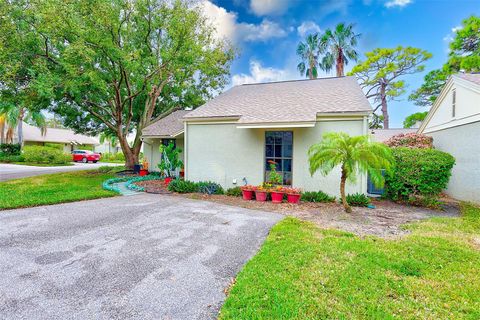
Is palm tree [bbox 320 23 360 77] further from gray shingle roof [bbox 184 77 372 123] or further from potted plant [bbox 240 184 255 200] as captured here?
potted plant [bbox 240 184 255 200]

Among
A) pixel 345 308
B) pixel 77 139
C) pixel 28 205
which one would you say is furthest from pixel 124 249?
pixel 77 139

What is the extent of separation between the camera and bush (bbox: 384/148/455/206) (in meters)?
7.46

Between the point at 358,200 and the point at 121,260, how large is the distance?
24.4 ft

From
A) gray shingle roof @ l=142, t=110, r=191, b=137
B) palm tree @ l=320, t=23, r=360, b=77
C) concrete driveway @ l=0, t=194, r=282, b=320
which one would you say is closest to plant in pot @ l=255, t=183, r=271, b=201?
concrete driveway @ l=0, t=194, r=282, b=320

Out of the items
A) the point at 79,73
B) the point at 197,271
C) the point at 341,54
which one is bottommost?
the point at 197,271

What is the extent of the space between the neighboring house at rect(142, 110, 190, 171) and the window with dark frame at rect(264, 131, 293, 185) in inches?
256

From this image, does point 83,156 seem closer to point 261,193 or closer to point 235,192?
point 235,192

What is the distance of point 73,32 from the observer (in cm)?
1032

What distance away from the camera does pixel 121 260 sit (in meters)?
3.70

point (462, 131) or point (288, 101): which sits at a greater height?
point (288, 101)

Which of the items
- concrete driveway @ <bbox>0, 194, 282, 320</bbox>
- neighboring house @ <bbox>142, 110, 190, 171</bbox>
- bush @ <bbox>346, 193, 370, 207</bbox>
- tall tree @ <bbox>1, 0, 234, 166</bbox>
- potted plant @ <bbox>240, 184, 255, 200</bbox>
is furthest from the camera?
neighboring house @ <bbox>142, 110, 190, 171</bbox>

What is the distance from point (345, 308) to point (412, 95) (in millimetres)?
27229

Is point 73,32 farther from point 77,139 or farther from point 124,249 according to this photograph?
point 77,139

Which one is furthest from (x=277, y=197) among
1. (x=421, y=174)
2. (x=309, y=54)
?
(x=309, y=54)
